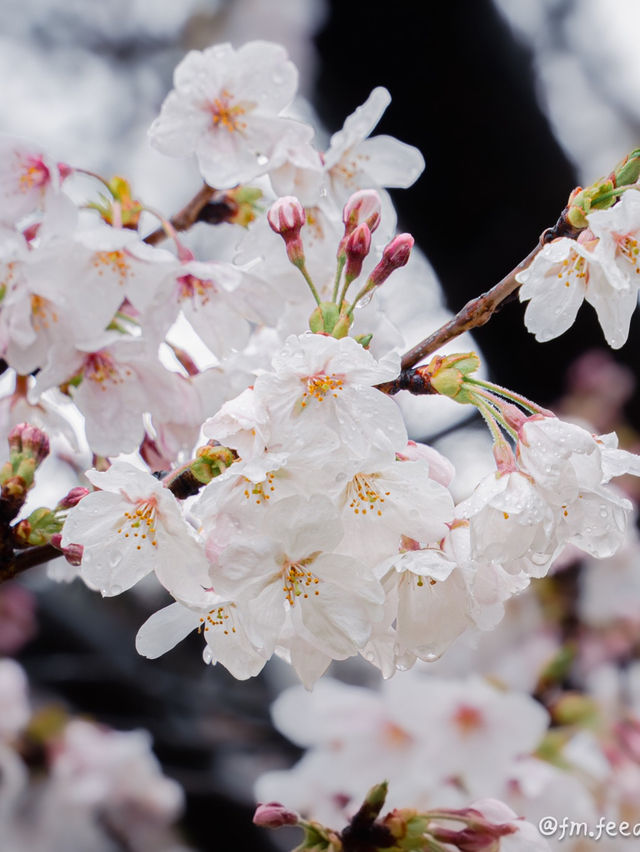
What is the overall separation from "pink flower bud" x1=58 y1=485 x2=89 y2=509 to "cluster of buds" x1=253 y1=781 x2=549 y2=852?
0.41m

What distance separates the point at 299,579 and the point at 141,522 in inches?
6.2

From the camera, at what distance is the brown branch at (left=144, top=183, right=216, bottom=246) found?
1168 mm

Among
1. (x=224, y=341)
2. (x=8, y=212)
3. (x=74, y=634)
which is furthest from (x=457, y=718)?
(x=74, y=634)

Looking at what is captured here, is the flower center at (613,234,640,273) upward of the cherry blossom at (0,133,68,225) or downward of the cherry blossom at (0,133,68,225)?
downward

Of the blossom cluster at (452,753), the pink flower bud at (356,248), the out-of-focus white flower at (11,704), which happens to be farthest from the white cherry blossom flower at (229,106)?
the out-of-focus white flower at (11,704)

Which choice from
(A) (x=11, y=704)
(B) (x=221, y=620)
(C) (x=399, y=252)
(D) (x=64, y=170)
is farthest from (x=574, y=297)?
(A) (x=11, y=704)

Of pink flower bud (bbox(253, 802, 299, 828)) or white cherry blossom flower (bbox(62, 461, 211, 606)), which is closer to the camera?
white cherry blossom flower (bbox(62, 461, 211, 606))

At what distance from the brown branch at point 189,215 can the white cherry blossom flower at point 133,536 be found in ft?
1.74

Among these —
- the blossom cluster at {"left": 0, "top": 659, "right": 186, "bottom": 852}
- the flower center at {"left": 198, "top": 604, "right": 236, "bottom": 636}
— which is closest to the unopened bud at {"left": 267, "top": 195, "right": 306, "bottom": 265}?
the flower center at {"left": 198, "top": 604, "right": 236, "bottom": 636}

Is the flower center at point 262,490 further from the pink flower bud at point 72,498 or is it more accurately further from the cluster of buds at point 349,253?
the pink flower bud at point 72,498

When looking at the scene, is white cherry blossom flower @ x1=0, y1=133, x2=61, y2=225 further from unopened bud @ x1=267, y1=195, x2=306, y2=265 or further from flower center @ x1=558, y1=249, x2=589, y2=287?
flower center @ x1=558, y1=249, x2=589, y2=287

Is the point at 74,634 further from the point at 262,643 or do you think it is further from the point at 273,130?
the point at 262,643

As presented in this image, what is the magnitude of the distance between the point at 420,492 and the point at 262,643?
0.18 m

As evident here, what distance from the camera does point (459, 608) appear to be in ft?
2.40
